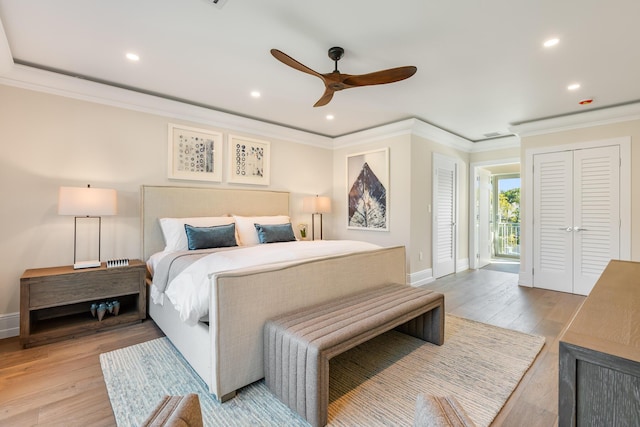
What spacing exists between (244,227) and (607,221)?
16.1 ft

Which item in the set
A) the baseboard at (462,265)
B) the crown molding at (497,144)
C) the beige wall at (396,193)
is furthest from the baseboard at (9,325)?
the crown molding at (497,144)

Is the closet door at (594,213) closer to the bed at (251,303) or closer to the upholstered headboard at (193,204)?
the bed at (251,303)

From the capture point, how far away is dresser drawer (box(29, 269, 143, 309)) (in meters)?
2.58

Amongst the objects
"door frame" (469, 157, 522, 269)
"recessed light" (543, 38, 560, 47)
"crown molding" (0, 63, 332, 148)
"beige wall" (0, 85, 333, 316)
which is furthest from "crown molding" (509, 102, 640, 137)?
"beige wall" (0, 85, 333, 316)

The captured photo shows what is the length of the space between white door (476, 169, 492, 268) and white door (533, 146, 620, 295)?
153 cm

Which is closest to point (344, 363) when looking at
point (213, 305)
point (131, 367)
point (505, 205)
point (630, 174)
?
point (213, 305)

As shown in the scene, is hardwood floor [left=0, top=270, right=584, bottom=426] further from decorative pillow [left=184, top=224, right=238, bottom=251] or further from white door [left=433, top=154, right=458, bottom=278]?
white door [left=433, top=154, right=458, bottom=278]

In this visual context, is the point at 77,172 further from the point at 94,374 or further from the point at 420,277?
the point at 420,277

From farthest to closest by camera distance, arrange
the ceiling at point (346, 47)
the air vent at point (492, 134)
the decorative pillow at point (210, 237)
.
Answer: the air vent at point (492, 134) < the decorative pillow at point (210, 237) < the ceiling at point (346, 47)

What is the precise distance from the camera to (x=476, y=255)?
6016 mm

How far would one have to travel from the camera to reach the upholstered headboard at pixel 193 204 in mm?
3480

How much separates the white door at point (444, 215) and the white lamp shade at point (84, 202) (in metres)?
4.57

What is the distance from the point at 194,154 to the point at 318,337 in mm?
→ 3168

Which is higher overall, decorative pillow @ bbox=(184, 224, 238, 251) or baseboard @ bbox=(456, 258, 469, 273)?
decorative pillow @ bbox=(184, 224, 238, 251)
